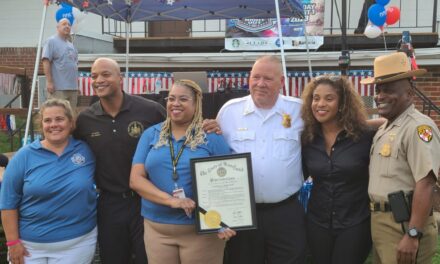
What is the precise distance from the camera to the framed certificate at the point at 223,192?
2943 mm

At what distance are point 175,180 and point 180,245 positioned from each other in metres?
0.42

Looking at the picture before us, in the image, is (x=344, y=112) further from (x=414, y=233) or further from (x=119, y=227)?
(x=119, y=227)

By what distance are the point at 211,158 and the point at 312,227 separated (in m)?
0.92

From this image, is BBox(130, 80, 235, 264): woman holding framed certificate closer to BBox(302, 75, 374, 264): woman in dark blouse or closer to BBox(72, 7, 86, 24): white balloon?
BBox(302, 75, 374, 264): woman in dark blouse

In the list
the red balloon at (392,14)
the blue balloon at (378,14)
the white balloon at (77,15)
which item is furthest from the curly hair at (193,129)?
the red balloon at (392,14)

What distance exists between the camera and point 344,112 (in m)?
3.20

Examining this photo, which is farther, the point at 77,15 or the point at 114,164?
the point at 77,15

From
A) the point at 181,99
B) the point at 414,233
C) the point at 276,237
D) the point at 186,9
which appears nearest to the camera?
the point at 414,233

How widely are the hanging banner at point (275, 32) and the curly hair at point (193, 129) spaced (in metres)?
7.07

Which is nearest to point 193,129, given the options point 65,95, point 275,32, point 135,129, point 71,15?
point 135,129

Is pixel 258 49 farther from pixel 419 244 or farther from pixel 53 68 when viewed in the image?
pixel 419 244

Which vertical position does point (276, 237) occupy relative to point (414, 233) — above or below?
below

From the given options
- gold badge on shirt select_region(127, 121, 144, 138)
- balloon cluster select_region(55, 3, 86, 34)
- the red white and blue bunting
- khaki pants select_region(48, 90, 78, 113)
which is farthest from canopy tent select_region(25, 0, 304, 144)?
gold badge on shirt select_region(127, 121, 144, 138)

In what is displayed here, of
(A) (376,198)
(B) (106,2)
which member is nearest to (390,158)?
(A) (376,198)
